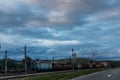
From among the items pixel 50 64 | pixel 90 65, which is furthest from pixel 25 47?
pixel 90 65

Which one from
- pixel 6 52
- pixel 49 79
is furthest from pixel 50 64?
pixel 49 79

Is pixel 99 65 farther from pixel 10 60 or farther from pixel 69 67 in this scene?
pixel 10 60

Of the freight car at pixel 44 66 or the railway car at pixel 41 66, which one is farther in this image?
the freight car at pixel 44 66

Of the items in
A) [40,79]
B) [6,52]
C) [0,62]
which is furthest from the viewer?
[0,62]

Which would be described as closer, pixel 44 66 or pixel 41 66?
pixel 41 66

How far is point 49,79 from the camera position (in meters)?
39.2

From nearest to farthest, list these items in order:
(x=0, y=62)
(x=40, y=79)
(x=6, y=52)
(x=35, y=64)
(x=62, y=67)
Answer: (x=40, y=79)
(x=6, y=52)
(x=35, y=64)
(x=62, y=67)
(x=0, y=62)

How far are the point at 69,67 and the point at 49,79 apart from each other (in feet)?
232

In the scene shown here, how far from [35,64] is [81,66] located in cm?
3092

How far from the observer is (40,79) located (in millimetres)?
38656

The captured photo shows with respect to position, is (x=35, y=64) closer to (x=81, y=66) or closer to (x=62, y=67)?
(x=62, y=67)

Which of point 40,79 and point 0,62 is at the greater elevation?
point 0,62

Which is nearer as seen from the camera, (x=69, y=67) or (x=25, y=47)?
(x=25, y=47)

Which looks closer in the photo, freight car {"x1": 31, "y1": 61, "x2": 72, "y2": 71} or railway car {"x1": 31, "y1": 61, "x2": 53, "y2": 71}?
railway car {"x1": 31, "y1": 61, "x2": 53, "y2": 71}
